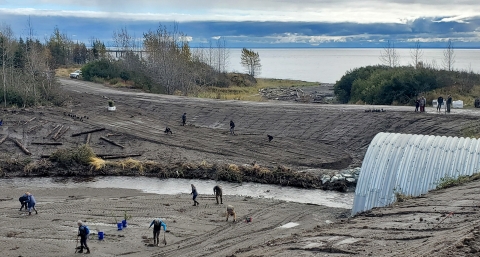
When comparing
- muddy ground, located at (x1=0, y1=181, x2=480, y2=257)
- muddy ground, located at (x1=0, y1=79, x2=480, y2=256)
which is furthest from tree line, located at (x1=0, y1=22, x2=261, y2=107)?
muddy ground, located at (x1=0, y1=181, x2=480, y2=257)

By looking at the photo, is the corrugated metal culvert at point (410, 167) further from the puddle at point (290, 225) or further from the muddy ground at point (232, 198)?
the puddle at point (290, 225)

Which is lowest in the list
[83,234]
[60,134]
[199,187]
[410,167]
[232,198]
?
[199,187]

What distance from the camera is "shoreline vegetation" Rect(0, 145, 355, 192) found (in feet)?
107

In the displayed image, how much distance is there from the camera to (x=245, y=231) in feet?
71.7

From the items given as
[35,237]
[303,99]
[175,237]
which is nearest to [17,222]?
[35,237]

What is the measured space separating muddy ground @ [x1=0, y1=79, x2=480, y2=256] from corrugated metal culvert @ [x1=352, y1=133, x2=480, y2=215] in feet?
6.65

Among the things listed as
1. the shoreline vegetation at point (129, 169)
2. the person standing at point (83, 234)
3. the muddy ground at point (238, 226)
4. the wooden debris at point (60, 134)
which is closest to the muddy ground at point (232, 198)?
the muddy ground at point (238, 226)

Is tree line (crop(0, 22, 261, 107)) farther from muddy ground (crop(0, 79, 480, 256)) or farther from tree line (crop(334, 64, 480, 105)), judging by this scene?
tree line (crop(334, 64, 480, 105))

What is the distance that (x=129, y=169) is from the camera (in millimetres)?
35000

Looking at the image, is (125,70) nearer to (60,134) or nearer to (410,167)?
(60,134)

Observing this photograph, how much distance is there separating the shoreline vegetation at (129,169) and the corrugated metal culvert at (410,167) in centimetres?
836

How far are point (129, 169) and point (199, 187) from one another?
5821 millimetres

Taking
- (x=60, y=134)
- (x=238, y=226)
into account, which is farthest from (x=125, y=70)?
(x=238, y=226)

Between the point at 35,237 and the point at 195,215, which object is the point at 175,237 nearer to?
the point at 195,215
